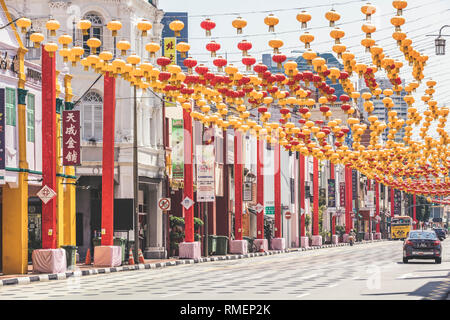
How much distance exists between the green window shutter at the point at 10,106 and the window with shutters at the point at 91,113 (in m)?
13.9

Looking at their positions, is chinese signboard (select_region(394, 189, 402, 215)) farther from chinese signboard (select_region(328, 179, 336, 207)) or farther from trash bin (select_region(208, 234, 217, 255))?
trash bin (select_region(208, 234, 217, 255))

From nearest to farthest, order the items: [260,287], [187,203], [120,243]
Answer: [260,287] → [120,243] → [187,203]

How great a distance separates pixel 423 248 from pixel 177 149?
55.4 feet

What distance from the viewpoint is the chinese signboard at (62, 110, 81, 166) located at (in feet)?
125

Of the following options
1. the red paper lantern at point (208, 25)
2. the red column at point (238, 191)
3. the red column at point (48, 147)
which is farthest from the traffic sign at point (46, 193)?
the red column at point (238, 191)

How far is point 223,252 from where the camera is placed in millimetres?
55969

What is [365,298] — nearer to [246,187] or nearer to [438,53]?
[438,53]

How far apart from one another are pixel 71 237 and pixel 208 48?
2276 centimetres

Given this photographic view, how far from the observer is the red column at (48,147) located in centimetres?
3450

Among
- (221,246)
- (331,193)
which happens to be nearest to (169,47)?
(221,246)

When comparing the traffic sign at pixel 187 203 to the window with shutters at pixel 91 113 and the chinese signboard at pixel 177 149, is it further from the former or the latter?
the window with shutters at pixel 91 113

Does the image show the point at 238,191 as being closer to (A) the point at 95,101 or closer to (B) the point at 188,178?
(B) the point at 188,178

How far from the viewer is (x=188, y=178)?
1953 inches
